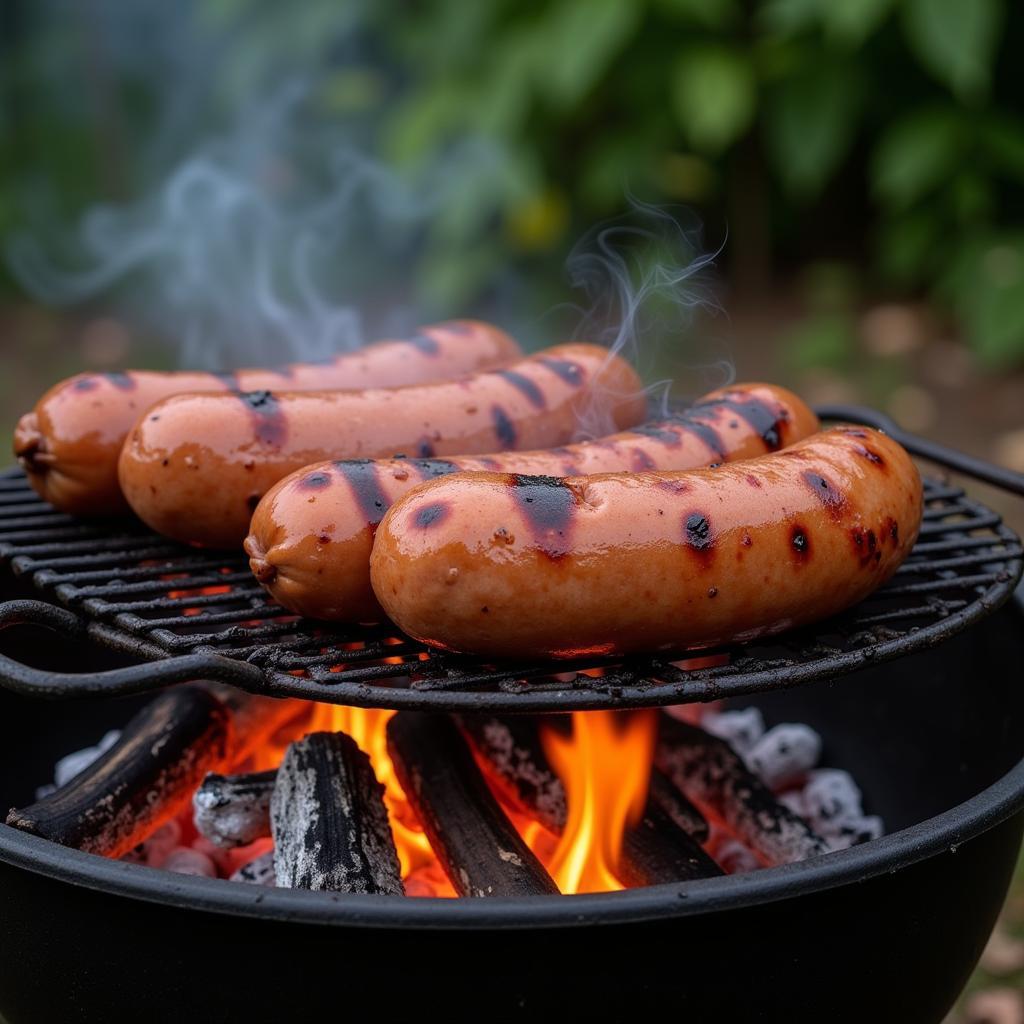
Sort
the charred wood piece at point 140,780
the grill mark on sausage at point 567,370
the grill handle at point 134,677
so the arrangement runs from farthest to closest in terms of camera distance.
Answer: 1. the grill mark on sausage at point 567,370
2. the charred wood piece at point 140,780
3. the grill handle at point 134,677

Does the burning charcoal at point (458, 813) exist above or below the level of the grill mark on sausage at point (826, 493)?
below

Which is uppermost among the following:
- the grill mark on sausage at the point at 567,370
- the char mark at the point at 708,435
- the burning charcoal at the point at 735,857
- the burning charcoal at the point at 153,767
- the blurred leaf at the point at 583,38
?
the blurred leaf at the point at 583,38

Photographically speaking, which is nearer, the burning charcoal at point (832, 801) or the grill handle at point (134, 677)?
the grill handle at point (134, 677)

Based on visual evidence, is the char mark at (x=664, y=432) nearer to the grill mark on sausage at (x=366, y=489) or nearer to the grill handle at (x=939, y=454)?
the grill mark on sausage at (x=366, y=489)

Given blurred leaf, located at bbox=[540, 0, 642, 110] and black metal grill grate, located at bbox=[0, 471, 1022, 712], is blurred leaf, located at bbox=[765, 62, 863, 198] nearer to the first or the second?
blurred leaf, located at bbox=[540, 0, 642, 110]

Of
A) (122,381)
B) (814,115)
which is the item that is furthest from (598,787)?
(814,115)

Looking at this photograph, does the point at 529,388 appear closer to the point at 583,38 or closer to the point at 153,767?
the point at 153,767

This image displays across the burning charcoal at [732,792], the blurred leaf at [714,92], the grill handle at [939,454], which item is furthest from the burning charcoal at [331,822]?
the blurred leaf at [714,92]

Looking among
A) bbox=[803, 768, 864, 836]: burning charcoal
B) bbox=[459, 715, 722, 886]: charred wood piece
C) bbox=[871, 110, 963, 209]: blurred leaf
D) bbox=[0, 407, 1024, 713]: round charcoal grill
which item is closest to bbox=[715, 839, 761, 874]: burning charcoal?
bbox=[459, 715, 722, 886]: charred wood piece

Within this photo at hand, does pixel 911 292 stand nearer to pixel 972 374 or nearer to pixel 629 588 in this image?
pixel 972 374
